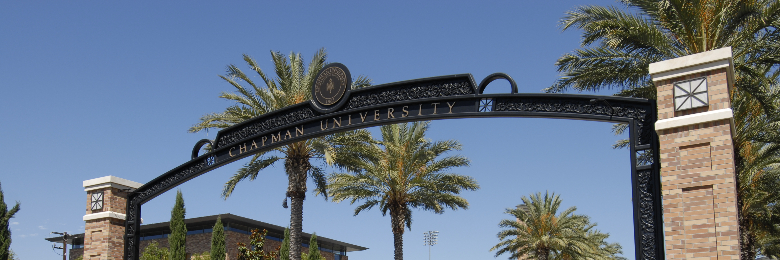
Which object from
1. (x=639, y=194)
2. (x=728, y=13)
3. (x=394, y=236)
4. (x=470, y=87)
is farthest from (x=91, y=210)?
(x=394, y=236)

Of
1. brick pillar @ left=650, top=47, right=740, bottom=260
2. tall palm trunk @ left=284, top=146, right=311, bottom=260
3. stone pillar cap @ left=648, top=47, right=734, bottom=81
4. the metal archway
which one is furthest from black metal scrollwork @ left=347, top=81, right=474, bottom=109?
tall palm trunk @ left=284, top=146, right=311, bottom=260

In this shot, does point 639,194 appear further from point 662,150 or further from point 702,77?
point 702,77

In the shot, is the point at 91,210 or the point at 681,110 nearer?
the point at 681,110

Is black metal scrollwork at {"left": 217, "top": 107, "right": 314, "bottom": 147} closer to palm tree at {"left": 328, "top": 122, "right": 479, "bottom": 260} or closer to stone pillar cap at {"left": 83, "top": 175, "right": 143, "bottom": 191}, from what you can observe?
stone pillar cap at {"left": 83, "top": 175, "right": 143, "bottom": 191}

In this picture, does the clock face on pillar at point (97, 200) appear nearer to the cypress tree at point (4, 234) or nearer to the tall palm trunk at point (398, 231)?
the cypress tree at point (4, 234)

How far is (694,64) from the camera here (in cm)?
952

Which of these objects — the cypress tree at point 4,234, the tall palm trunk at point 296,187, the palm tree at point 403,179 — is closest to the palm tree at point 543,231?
the palm tree at point 403,179

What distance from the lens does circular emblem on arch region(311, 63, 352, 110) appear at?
13.0 meters

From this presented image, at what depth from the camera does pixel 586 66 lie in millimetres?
17078

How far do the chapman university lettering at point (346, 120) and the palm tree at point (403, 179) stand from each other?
1534 centimetres

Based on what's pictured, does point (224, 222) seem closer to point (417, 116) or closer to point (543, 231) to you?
point (543, 231)

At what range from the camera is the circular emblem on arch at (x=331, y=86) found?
13.0 metres

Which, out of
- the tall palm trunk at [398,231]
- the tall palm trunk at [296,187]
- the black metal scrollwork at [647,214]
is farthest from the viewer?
the tall palm trunk at [398,231]

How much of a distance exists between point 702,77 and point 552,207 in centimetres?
2907
